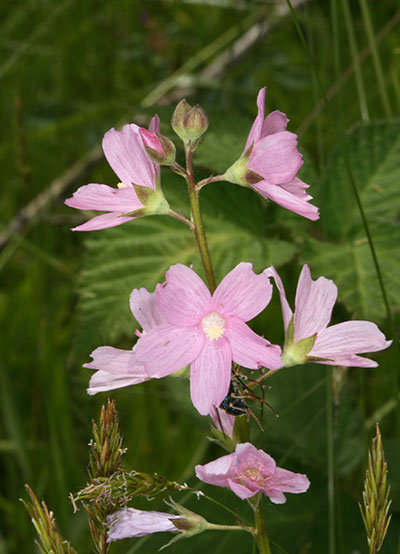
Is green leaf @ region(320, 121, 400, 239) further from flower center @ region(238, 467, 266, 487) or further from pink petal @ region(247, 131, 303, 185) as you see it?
flower center @ region(238, 467, 266, 487)

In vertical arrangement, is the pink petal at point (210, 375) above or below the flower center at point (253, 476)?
above

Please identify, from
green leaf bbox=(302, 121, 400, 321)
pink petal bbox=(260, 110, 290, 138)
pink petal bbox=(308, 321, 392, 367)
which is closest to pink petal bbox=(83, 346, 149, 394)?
pink petal bbox=(308, 321, 392, 367)

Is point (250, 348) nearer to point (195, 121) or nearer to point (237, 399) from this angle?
point (237, 399)

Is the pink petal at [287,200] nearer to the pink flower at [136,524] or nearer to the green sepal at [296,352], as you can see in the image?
the green sepal at [296,352]

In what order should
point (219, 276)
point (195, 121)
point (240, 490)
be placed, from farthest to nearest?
1. point (219, 276)
2. point (195, 121)
3. point (240, 490)

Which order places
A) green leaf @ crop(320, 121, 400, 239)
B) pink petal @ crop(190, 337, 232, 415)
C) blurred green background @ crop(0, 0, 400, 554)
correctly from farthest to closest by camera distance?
1. green leaf @ crop(320, 121, 400, 239)
2. blurred green background @ crop(0, 0, 400, 554)
3. pink petal @ crop(190, 337, 232, 415)

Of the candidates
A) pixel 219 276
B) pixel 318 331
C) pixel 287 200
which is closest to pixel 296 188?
pixel 287 200

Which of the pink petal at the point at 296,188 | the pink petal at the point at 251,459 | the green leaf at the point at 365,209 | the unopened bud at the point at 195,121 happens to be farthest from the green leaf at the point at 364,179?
the pink petal at the point at 251,459
